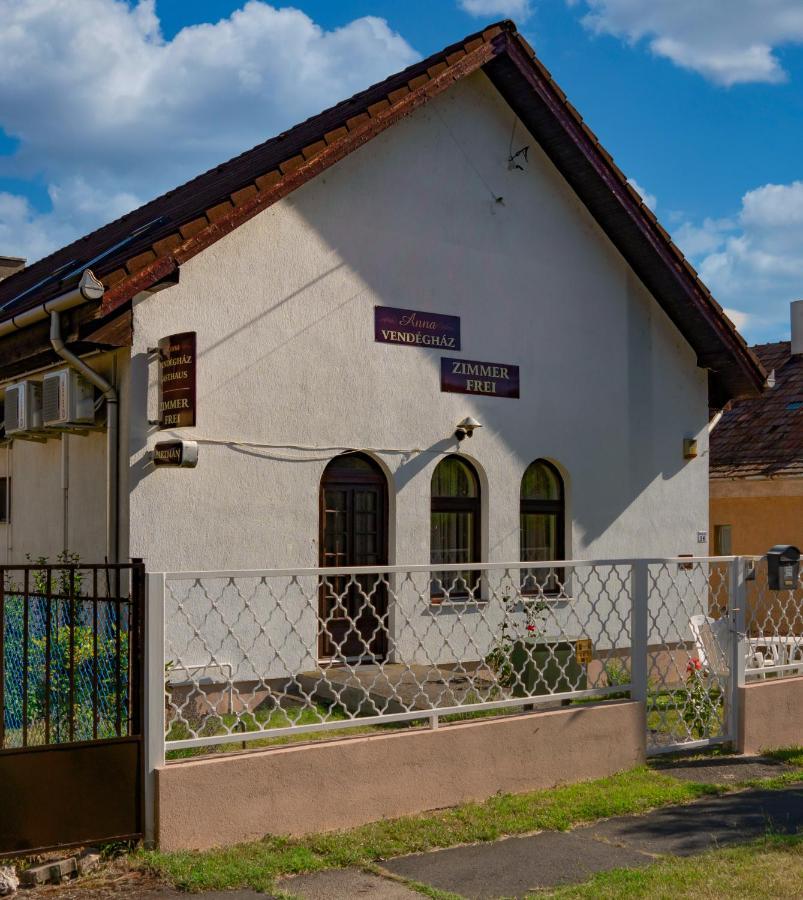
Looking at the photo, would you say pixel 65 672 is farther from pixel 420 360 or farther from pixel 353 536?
pixel 420 360

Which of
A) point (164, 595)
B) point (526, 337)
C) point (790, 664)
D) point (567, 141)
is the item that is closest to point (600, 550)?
point (526, 337)

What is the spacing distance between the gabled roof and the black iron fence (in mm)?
2671

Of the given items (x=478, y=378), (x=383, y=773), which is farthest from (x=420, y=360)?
(x=383, y=773)

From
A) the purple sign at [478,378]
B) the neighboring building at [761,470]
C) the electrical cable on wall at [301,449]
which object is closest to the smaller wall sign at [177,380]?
the electrical cable on wall at [301,449]

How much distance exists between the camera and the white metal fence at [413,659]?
24.1 ft

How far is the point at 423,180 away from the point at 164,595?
6.51 meters

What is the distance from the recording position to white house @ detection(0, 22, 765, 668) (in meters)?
9.73

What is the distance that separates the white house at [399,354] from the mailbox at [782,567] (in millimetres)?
3310

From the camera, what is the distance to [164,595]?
657 cm

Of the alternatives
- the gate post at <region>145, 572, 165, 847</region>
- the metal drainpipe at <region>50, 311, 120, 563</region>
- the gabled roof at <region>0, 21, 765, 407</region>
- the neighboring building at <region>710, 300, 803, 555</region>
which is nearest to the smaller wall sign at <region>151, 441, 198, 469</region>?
the metal drainpipe at <region>50, 311, 120, 563</region>

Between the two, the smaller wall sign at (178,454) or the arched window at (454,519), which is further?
the arched window at (454,519)

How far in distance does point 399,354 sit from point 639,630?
3.99 meters

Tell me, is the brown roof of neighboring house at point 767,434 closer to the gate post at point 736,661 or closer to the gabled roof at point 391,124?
the gabled roof at point 391,124

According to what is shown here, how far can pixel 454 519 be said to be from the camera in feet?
39.5
